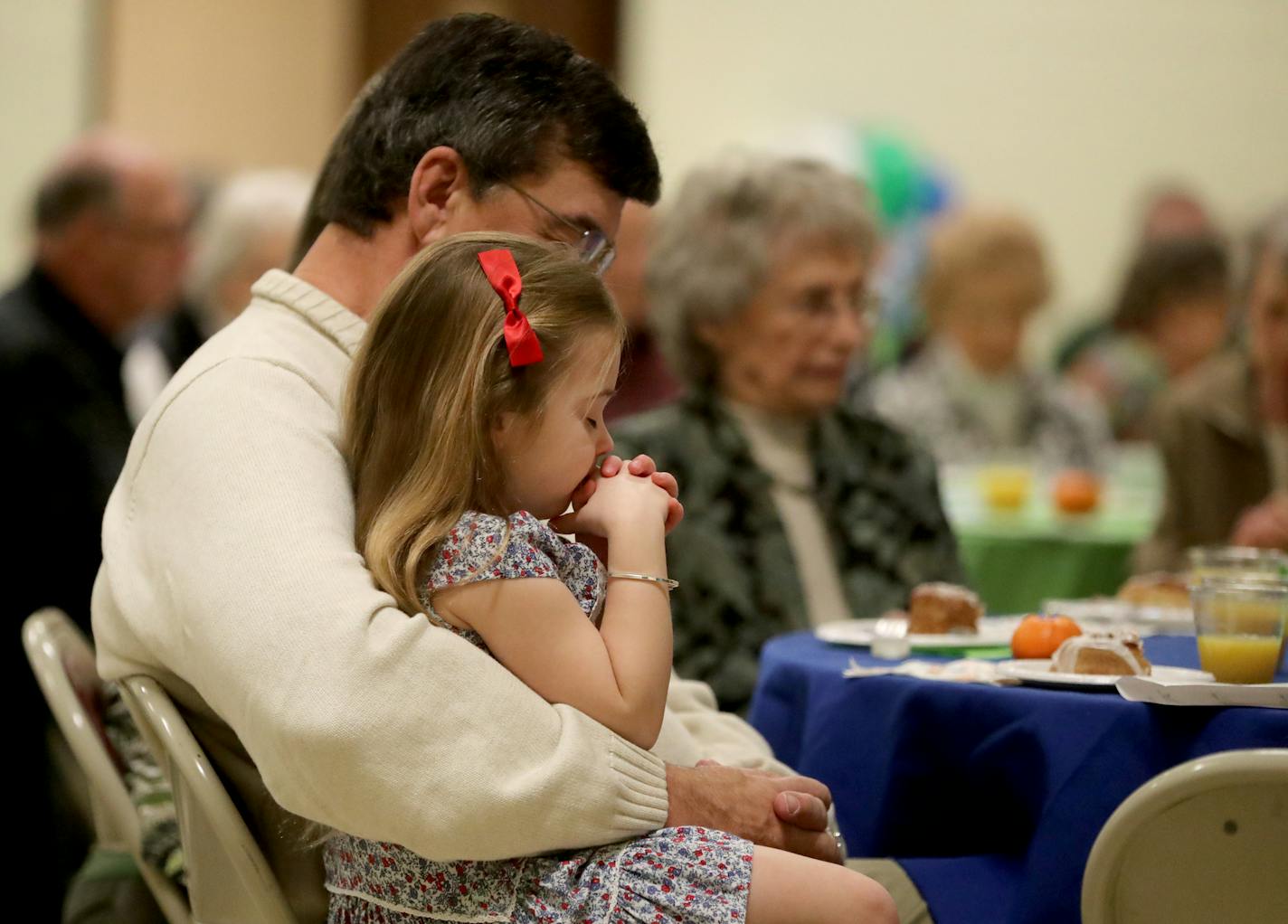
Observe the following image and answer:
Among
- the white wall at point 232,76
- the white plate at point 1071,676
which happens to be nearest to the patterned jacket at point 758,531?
the white plate at point 1071,676

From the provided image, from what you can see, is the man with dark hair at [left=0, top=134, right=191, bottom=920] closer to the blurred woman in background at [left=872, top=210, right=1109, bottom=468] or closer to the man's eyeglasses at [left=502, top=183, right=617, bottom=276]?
the man's eyeglasses at [left=502, top=183, right=617, bottom=276]

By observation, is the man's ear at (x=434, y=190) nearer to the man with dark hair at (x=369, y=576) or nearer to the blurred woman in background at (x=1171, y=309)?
the man with dark hair at (x=369, y=576)

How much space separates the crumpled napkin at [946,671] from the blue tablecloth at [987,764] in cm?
2

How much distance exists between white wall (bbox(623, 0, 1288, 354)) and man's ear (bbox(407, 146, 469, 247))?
19.3ft

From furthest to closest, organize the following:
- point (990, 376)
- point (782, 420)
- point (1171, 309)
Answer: point (1171, 309), point (990, 376), point (782, 420)

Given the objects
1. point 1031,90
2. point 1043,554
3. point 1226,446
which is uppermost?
point 1031,90

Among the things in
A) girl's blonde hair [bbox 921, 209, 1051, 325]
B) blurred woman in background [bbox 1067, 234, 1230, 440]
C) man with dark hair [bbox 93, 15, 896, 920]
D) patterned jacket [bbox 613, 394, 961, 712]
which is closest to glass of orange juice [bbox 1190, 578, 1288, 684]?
man with dark hair [bbox 93, 15, 896, 920]

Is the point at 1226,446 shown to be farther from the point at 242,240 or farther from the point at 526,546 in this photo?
the point at 242,240

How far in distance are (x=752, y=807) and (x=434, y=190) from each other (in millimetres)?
779

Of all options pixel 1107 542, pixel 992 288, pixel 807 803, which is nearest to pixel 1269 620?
pixel 807 803

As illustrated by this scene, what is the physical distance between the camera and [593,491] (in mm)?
1683

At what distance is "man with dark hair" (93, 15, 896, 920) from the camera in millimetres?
1395

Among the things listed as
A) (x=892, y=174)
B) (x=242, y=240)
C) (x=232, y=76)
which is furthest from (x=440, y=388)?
(x=232, y=76)

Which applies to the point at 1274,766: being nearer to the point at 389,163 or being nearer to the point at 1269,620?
the point at 1269,620
